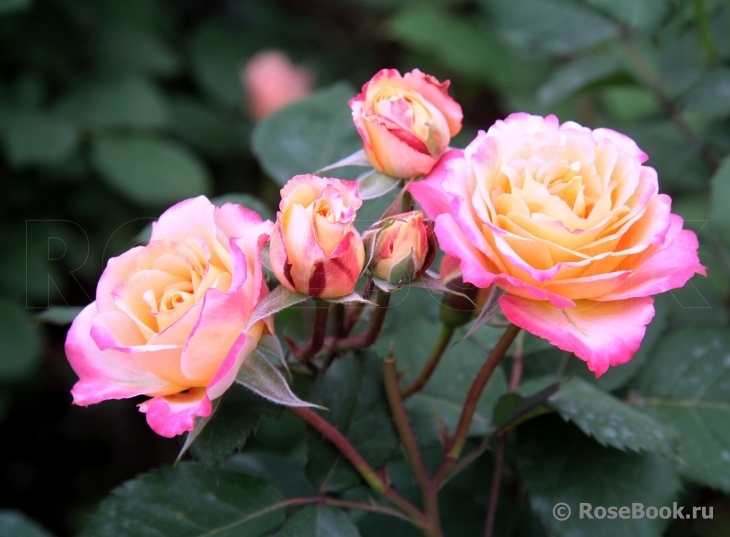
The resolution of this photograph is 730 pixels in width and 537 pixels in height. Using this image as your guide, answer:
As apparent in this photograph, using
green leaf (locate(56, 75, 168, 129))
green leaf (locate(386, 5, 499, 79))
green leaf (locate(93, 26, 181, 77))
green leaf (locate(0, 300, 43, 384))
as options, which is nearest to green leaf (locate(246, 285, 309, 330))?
green leaf (locate(0, 300, 43, 384))

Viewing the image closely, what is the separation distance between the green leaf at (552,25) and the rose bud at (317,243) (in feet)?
3.42

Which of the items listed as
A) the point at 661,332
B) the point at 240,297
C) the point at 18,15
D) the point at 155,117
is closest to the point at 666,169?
the point at 661,332

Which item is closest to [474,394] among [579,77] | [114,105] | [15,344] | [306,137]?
[306,137]

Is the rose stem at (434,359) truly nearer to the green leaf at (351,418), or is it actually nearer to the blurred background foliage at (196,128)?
the green leaf at (351,418)

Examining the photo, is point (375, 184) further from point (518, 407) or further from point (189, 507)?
point (189, 507)

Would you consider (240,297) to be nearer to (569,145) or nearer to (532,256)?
(532,256)

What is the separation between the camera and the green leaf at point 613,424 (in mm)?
813

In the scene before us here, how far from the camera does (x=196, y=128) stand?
238 cm

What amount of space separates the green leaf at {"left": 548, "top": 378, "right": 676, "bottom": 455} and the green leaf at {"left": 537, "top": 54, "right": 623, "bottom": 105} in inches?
34.0

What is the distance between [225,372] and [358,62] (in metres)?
2.59

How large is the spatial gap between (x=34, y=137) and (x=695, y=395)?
1.73 meters

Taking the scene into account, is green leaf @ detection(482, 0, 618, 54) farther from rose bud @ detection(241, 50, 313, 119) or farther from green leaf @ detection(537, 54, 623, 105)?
rose bud @ detection(241, 50, 313, 119)

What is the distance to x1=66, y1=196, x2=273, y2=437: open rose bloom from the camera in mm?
622

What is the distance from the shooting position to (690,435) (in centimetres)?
99
